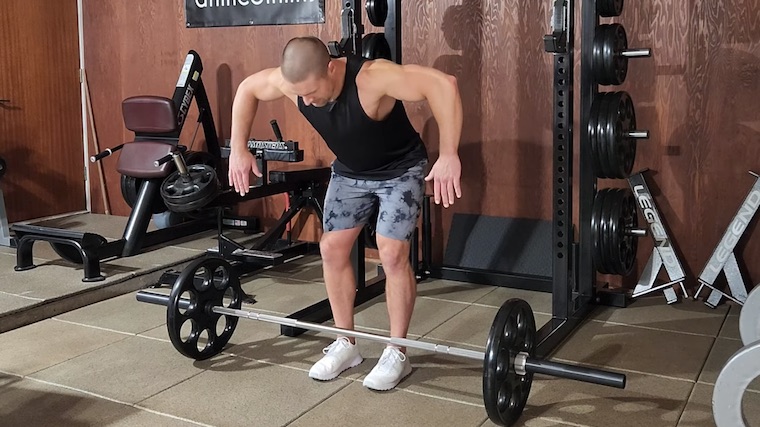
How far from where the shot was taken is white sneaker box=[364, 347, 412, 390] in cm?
272

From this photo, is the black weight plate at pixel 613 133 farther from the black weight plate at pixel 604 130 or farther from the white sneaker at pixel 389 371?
the white sneaker at pixel 389 371

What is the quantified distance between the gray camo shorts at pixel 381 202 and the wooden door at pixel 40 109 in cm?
342

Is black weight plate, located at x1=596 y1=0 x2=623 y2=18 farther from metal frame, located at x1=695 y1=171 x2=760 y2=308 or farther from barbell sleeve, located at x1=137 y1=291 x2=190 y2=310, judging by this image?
barbell sleeve, located at x1=137 y1=291 x2=190 y2=310

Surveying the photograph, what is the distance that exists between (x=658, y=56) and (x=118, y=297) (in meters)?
2.89

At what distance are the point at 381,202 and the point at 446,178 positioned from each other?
452mm

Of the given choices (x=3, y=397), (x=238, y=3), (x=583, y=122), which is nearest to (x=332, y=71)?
(x=583, y=122)

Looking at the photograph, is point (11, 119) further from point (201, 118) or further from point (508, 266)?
point (508, 266)

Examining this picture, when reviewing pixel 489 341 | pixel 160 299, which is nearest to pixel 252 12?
pixel 160 299

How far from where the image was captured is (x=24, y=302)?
360 centimetres

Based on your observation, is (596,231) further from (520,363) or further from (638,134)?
(520,363)

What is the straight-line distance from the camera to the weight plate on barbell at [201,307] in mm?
2852

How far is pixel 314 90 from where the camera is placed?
2420mm

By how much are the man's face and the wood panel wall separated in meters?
1.82

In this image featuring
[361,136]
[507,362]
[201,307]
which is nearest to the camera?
[507,362]
